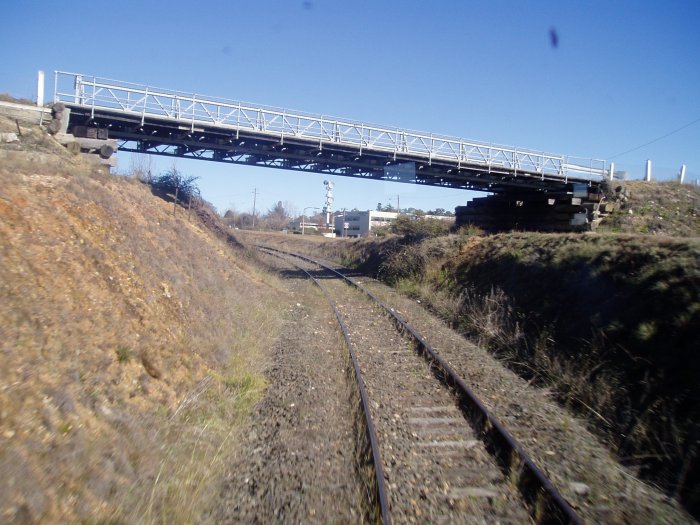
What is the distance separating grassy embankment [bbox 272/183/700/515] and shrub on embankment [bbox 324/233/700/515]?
0.07 ft

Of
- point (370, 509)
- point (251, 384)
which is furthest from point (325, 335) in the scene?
point (370, 509)

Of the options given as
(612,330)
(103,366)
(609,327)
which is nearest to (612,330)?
(612,330)

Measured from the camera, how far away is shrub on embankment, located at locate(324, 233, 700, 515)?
253 inches

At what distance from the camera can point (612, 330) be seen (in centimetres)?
899

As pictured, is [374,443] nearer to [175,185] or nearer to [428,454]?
[428,454]

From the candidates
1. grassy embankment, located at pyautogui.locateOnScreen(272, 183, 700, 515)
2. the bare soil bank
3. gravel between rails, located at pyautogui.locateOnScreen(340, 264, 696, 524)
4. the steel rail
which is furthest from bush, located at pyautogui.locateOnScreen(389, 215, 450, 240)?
gravel between rails, located at pyautogui.locateOnScreen(340, 264, 696, 524)

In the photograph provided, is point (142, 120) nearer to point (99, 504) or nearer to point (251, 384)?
point (251, 384)

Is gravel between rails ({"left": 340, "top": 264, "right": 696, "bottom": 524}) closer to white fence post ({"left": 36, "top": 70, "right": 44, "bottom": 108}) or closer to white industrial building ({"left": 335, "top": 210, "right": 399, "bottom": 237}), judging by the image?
white fence post ({"left": 36, "top": 70, "right": 44, "bottom": 108})

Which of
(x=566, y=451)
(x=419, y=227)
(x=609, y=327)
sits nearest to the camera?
(x=566, y=451)

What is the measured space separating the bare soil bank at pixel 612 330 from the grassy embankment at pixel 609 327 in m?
0.02

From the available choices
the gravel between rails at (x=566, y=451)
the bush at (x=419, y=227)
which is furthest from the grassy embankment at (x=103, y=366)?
the bush at (x=419, y=227)

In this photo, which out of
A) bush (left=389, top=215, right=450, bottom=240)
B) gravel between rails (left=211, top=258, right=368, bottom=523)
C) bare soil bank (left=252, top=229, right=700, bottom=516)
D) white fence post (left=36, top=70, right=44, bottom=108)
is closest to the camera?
gravel between rails (left=211, top=258, right=368, bottom=523)

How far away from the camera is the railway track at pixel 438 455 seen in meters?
4.95

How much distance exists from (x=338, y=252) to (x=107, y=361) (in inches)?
1492
